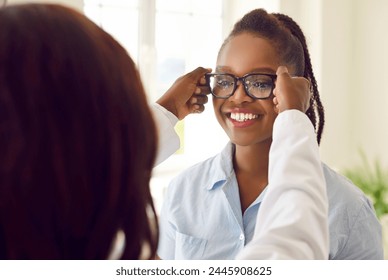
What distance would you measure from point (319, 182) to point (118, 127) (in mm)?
271

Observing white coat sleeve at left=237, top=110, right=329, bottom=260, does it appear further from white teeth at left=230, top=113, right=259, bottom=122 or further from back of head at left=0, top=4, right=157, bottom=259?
white teeth at left=230, top=113, right=259, bottom=122

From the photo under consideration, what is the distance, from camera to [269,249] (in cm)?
62

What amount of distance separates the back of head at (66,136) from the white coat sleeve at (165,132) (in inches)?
16.6

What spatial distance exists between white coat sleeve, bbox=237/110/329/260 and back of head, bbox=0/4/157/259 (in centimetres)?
16

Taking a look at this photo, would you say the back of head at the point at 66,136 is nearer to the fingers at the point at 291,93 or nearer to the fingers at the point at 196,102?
the fingers at the point at 291,93

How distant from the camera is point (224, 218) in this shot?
39.8 inches

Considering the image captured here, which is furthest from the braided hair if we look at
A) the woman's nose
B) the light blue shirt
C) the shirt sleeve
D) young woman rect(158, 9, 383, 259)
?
the shirt sleeve

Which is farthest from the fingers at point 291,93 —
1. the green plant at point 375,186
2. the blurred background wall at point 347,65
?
the blurred background wall at point 347,65

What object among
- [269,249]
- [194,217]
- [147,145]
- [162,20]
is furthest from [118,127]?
[162,20]

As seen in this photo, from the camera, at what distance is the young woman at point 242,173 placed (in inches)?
38.3

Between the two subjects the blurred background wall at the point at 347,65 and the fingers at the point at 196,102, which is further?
the blurred background wall at the point at 347,65

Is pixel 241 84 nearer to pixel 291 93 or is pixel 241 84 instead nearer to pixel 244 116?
pixel 244 116

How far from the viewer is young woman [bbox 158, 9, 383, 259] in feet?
3.19

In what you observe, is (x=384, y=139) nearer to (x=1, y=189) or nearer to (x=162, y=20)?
(x=162, y=20)
